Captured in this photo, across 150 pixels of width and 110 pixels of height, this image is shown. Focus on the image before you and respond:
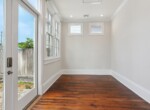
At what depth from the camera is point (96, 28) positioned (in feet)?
24.0

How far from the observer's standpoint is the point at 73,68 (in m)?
7.34

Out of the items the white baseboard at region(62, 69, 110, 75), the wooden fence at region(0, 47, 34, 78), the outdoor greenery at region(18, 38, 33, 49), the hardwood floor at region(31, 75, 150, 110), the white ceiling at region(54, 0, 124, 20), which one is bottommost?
the hardwood floor at region(31, 75, 150, 110)

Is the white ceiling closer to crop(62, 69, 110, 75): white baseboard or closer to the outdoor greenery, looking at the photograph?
the outdoor greenery

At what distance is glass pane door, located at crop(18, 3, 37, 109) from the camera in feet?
8.79

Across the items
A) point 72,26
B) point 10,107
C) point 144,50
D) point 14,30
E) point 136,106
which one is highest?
point 72,26

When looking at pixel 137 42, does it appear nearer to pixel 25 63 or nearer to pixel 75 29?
pixel 25 63

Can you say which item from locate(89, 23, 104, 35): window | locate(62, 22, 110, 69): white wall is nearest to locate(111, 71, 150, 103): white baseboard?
locate(62, 22, 110, 69): white wall

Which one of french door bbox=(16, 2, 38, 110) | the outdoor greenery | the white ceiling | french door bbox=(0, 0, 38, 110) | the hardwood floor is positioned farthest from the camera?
the white ceiling

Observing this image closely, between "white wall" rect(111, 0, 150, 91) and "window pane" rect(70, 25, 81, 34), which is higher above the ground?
"window pane" rect(70, 25, 81, 34)

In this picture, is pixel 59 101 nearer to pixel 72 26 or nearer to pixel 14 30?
pixel 14 30

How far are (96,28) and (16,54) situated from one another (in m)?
5.57

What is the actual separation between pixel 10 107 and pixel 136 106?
2.49m

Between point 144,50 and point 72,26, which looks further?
point 72,26

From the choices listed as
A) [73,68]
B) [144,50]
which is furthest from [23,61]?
[73,68]
